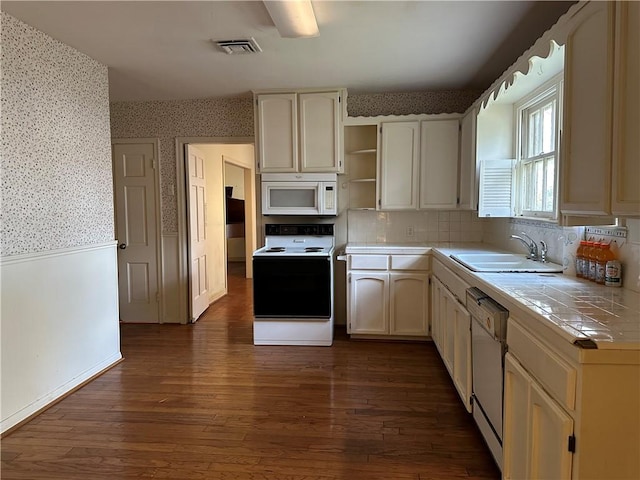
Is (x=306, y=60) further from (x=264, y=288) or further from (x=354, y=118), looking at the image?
(x=264, y=288)

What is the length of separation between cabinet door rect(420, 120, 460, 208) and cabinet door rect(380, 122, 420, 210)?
0.21 feet

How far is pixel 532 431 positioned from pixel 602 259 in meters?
1.02

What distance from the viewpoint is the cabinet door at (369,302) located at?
12.1ft

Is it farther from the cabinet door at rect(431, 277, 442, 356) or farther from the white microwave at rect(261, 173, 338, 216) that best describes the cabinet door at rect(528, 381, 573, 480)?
the white microwave at rect(261, 173, 338, 216)

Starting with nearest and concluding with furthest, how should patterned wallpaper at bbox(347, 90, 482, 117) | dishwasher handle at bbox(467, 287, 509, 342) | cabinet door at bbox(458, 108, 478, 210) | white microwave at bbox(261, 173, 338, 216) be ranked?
dishwasher handle at bbox(467, 287, 509, 342) < cabinet door at bbox(458, 108, 478, 210) < white microwave at bbox(261, 173, 338, 216) < patterned wallpaper at bbox(347, 90, 482, 117)

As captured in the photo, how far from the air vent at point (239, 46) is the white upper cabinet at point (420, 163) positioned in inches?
57.3

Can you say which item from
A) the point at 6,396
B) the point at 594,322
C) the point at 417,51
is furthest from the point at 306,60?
the point at 6,396

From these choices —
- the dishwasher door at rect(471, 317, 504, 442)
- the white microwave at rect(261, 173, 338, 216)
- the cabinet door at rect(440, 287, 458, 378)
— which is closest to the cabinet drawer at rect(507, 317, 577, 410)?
the dishwasher door at rect(471, 317, 504, 442)

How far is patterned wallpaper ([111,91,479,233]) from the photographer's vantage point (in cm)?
421

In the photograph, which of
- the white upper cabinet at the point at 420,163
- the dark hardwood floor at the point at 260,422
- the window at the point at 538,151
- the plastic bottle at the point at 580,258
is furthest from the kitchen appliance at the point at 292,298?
the plastic bottle at the point at 580,258

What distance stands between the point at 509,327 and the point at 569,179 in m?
0.72

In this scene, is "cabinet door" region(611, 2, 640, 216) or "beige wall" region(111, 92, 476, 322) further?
"beige wall" region(111, 92, 476, 322)

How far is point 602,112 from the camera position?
60.1 inches

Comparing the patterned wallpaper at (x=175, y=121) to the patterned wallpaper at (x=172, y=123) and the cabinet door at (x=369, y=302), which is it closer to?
the patterned wallpaper at (x=172, y=123)
